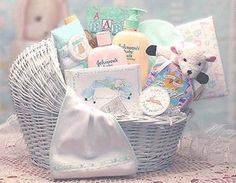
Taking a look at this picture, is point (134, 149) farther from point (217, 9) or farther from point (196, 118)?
point (217, 9)

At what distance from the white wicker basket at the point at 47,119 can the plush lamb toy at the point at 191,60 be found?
8 centimetres

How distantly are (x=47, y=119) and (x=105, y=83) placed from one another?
0.12 meters

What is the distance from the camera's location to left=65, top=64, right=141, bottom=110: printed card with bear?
2.78ft

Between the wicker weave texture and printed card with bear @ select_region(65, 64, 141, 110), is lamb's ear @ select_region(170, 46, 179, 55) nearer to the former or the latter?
printed card with bear @ select_region(65, 64, 141, 110)

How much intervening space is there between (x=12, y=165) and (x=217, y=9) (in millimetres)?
698

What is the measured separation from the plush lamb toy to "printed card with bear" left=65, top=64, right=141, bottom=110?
3.1 inches

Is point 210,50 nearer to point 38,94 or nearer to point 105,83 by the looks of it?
point 105,83

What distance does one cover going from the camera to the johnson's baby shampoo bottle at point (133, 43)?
92 cm

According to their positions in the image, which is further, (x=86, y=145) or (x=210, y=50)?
(x=210, y=50)

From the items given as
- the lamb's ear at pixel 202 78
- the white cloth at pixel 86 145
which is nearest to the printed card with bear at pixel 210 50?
the lamb's ear at pixel 202 78

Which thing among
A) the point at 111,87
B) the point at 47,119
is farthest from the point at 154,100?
the point at 47,119

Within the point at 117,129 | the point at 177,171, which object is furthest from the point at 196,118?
the point at 117,129

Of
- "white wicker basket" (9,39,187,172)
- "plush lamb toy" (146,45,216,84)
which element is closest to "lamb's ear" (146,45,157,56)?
"plush lamb toy" (146,45,216,84)

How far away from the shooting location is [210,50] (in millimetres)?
1021
